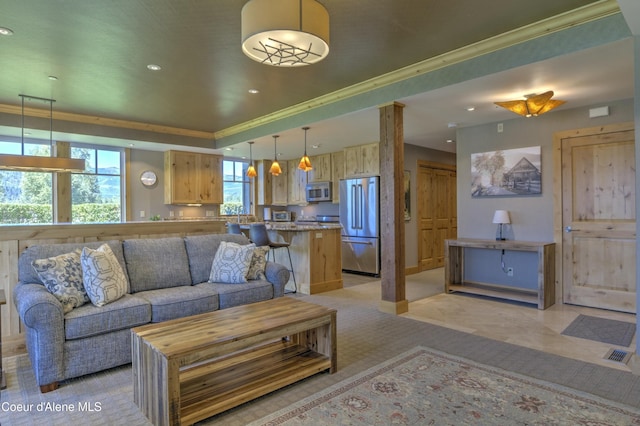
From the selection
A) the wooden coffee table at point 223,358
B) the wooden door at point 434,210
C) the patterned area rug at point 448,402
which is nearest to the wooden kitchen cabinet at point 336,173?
the wooden door at point 434,210

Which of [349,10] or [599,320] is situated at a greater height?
[349,10]

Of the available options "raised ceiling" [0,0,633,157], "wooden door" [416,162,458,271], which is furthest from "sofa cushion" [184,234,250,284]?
"wooden door" [416,162,458,271]

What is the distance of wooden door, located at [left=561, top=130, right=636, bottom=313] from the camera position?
13.4 feet

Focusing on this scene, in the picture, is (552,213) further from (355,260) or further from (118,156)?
(118,156)

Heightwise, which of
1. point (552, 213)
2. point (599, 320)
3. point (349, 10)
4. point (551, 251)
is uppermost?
point (349, 10)

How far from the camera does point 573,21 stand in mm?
2816

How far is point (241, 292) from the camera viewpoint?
11.1ft

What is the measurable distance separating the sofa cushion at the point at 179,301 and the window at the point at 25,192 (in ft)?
13.6

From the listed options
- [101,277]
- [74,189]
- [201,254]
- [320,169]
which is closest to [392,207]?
[201,254]

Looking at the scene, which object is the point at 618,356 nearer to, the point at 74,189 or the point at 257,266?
the point at 257,266

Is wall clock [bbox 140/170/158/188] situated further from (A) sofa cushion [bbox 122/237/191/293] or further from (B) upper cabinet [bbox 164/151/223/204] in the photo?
(A) sofa cushion [bbox 122/237/191/293]

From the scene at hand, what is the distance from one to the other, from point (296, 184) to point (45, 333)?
21.0ft

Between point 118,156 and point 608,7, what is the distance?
7.27 metres

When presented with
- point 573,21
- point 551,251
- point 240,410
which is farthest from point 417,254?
point 240,410
